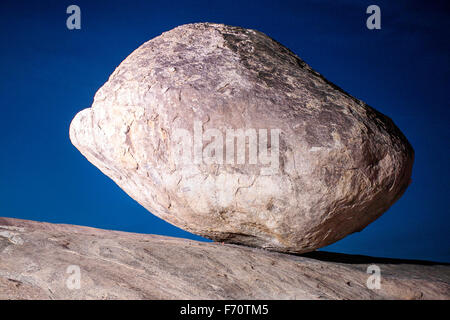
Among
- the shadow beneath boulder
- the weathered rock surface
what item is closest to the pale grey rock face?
the weathered rock surface

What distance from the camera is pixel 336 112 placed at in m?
4.20

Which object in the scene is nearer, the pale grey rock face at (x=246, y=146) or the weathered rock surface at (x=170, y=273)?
the weathered rock surface at (x=170, y=273)

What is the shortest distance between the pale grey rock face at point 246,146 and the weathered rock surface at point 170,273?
351mm

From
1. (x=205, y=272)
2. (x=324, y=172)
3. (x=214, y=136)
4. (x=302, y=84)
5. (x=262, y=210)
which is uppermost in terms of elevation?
(x=302, y=84)

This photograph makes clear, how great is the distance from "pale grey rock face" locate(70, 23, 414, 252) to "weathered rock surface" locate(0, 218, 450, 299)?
351 mm

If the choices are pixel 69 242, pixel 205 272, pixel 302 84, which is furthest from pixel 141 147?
pixel 302 84

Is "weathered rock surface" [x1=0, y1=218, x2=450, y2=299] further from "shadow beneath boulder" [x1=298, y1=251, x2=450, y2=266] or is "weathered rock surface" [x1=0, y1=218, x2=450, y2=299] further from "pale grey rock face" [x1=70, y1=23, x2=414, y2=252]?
"shadow beneath boulder" [x1=298, y1=251, x2=450, y2=266]

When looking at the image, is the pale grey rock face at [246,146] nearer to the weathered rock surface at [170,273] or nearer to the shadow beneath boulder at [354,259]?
the weathered rock surface at [170,273]

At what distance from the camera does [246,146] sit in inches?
159

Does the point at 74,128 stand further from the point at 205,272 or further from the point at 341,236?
the point at 341,236

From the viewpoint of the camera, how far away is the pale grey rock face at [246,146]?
401 centimetres


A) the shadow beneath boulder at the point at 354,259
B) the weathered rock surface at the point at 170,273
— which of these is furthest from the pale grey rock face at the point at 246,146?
the shadow beneath boulder at the point at 354,259

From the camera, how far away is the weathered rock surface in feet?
11.0

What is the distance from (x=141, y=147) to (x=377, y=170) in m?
2.09
